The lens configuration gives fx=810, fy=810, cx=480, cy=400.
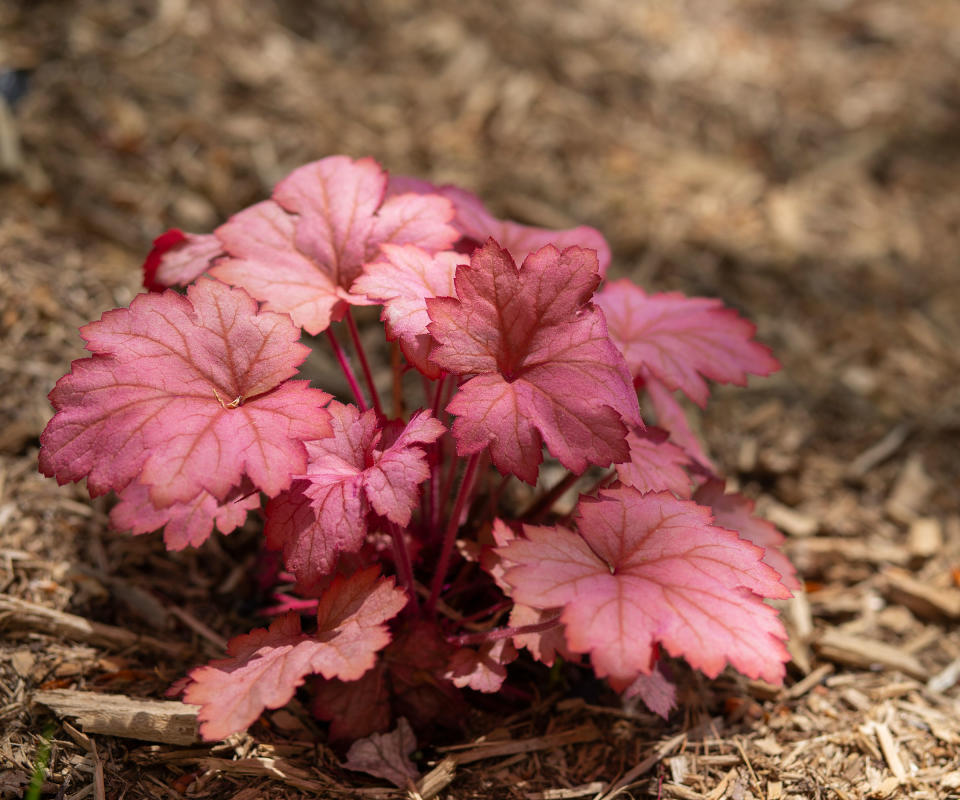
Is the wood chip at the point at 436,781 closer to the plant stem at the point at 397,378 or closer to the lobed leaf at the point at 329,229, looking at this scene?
the plant stem at the point at 397,378

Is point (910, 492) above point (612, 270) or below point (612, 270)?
below

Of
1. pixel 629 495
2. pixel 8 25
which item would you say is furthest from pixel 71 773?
pixel 8 25

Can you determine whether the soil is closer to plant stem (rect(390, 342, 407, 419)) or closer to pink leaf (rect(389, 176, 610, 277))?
plant stem (rect(390, 342, 407, 419))

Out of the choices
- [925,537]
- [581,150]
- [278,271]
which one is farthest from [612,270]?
[278,271]

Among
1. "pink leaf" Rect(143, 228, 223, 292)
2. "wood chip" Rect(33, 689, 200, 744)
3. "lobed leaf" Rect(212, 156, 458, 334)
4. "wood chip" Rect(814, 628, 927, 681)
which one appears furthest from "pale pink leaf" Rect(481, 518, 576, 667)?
"wood chip" Rect(814, 628, 927, 681)

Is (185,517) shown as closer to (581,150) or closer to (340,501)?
(340,501)
